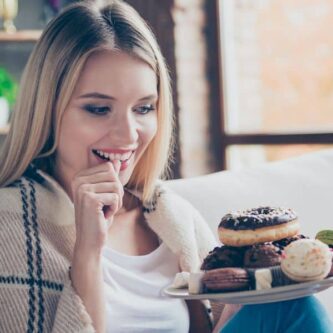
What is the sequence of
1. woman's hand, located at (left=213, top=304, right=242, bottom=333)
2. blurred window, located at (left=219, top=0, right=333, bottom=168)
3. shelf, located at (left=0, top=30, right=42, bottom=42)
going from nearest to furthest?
woman's hand, located at (left=213, top=304, right=242, bottom=333) → blurred window, located at (left=219, top=0, right=333, bottom=168) → shelf, located at (left=0, top=30, right=42, bottom=42)

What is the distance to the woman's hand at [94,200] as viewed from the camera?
1.48 metres

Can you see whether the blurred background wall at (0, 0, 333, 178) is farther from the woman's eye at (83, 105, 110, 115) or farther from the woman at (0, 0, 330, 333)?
the woman's eye at (83, 105, 110, 115)

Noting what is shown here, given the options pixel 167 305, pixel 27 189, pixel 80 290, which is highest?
pixel 27 189

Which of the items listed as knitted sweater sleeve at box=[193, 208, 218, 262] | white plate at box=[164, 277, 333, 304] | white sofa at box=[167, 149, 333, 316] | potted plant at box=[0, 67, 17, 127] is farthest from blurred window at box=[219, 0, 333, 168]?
white plate at box=[164, 277, 333, 304]

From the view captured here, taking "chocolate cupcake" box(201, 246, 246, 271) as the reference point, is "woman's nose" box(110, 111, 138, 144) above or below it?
above

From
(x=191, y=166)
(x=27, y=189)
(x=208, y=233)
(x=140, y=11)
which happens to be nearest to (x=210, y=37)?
(x=140, y=11)

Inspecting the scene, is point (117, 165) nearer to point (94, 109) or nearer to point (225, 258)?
point (94, 109)

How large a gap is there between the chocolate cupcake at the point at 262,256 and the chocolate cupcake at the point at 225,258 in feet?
0.05

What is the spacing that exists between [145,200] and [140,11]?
Answer: 85.6 inches

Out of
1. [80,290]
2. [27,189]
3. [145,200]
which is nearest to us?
[80,290]

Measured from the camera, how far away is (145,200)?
177cm

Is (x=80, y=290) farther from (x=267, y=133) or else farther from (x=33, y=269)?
(x=267, y=133)

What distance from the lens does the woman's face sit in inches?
60.6

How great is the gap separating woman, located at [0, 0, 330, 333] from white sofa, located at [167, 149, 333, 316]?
22 cm
